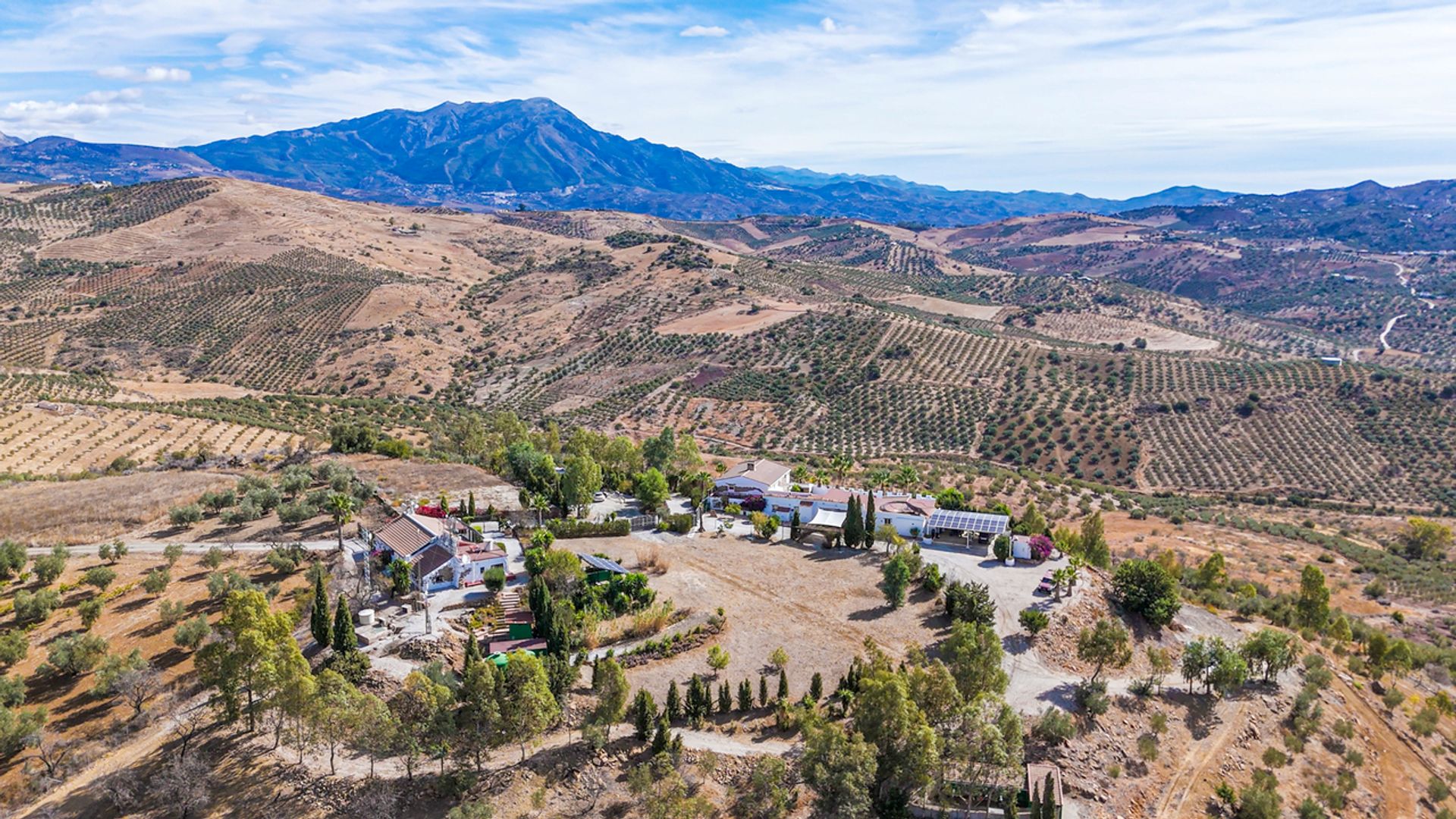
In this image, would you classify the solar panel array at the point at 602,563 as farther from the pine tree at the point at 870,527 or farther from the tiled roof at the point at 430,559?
the pine tree at the point at 870,527

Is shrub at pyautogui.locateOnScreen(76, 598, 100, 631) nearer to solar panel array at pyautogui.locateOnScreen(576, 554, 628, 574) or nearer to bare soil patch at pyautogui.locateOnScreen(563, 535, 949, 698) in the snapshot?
solar panel array at pyautogui.locateOnScreen(576, 554, 628, 574)

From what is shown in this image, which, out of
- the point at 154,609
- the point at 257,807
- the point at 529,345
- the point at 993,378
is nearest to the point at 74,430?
the point at 154,609

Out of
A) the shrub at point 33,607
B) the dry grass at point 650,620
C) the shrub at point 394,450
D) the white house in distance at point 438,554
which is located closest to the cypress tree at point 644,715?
the dry grass at point 650,620

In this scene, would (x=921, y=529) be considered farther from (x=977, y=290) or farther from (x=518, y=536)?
(x=977, y=290)

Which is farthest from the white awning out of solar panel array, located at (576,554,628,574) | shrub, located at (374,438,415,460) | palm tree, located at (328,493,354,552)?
shrub, located at (374,438,415,460)

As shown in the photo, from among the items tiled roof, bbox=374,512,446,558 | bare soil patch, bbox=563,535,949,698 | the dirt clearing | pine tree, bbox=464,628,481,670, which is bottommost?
bare soil patch, bbox=563,535,949,698

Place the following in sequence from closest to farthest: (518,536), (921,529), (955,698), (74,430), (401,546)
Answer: (955,698) → (401,546) → (518,536) → (921,529) → (74,430)
